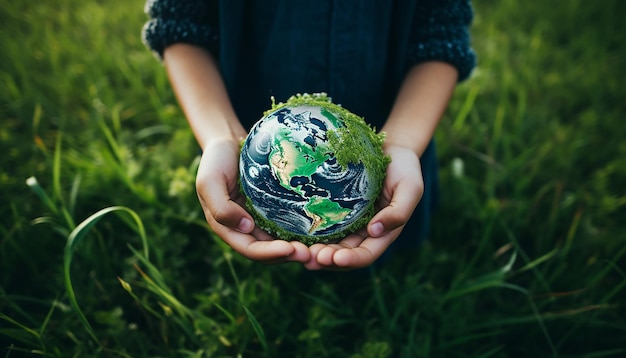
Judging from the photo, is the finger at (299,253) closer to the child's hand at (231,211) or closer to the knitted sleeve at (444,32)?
the child's hand at (231,211)

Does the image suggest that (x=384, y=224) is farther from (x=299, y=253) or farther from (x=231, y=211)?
(x=231, y=211)

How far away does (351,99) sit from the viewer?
1.78 meters

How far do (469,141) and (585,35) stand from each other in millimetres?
1613

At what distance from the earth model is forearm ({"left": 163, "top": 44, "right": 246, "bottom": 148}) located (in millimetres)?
244

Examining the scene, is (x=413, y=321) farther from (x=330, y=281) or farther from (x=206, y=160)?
(x=206, y=160)

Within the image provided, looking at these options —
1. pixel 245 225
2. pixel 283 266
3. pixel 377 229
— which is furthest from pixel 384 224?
pixel 283 266

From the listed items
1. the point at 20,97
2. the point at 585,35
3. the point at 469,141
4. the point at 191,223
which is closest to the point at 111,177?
the point at 191,223

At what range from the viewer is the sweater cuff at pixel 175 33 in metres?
1.71

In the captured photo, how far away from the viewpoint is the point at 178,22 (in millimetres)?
1718

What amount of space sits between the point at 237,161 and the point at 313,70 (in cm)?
47

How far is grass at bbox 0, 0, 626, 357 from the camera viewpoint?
1833 millimetres

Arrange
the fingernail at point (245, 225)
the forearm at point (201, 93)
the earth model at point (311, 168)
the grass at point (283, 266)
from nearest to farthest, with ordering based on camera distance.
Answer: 1. the earth model at point (311, 168)
2. the fingernail at point (245, 225)
3. the forearm at point (201, 93)
4. the grass at point (283, 266)

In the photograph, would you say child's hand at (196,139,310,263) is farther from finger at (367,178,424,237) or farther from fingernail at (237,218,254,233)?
finger at (367,178,424,237)

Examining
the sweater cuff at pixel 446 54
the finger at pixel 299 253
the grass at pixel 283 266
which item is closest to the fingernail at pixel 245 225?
the finger at pixel 299 253
